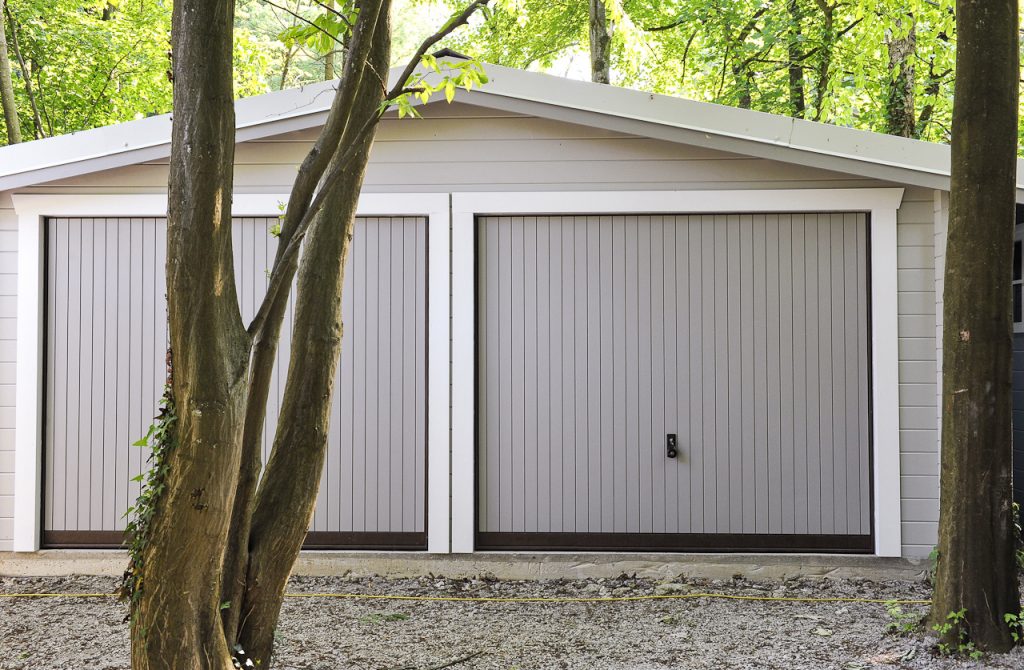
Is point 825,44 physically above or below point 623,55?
below

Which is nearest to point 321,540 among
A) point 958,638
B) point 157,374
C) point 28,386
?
point 157,374

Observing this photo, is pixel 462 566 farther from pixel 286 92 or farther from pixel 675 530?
pixel 286 92

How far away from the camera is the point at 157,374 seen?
541 cm

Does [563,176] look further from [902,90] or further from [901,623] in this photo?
[902,90]

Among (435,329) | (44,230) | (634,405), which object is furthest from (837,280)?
(44,230)

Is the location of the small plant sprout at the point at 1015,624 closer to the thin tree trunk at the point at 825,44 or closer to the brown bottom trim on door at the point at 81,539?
the brown bottom trim on door at the point at 81,539

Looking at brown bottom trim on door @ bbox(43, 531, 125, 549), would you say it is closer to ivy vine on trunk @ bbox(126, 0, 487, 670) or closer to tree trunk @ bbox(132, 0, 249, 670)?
ivy vine on trunk @ bbox(126, 0, 487, 670)

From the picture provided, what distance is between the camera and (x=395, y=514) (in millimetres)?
5348

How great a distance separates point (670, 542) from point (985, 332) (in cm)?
231

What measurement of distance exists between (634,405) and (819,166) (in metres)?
1.76

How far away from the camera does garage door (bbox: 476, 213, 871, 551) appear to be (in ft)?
17.3

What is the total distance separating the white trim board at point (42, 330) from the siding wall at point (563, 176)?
80mm

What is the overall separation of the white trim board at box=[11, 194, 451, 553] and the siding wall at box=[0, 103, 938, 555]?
80 mm

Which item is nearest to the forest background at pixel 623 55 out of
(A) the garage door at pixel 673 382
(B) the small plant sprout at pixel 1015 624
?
(A) the garage door at pixel 673 382
